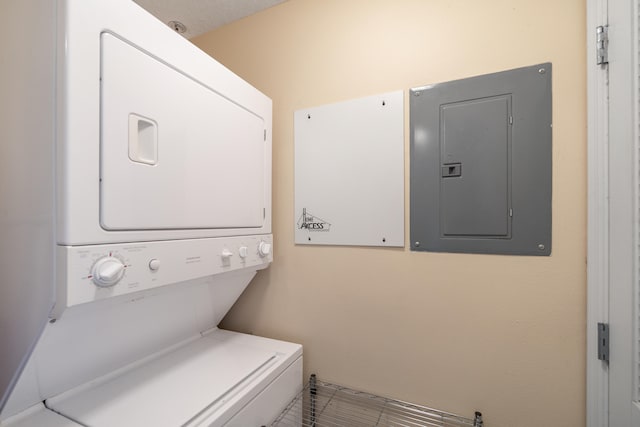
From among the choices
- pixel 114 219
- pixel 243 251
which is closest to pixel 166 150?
pixel 114 219

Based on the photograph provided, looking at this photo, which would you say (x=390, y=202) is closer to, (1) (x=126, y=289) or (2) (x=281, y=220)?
(2) (x=281, y=220)

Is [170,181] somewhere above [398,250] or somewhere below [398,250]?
above

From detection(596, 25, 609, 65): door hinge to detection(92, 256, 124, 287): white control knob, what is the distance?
6.13 feet

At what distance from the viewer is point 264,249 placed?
1501 millimetres

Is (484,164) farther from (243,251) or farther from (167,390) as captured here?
(167,390)

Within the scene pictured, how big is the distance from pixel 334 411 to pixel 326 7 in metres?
2.35

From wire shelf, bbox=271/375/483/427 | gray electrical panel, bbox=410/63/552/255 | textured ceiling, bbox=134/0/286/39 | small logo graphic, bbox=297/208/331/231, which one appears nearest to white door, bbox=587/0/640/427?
gray electrical panel, bbox=410/63/552/255

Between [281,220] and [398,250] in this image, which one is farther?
[281,220]

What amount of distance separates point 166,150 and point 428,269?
1281 mm

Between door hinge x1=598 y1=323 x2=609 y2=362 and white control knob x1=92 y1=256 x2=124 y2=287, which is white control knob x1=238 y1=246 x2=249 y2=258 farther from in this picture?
door hinge x1=598 y1=323 x2=609 y2=362

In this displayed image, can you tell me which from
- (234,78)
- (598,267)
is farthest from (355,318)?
(234,78)

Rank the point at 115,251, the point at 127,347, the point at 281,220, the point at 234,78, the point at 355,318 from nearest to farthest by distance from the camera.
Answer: the point at 115,251
the point at 127,347
the point at 234,78
the point at 355,318
the point at 281,220

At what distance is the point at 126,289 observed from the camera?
2.82 ft

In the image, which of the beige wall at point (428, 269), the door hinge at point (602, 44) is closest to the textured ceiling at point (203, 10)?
the beige wall at point (428, 269)
